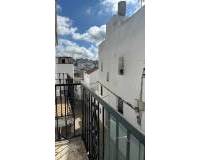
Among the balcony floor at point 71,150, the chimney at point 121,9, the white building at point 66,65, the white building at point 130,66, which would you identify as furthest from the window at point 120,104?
the white building at point 66,65

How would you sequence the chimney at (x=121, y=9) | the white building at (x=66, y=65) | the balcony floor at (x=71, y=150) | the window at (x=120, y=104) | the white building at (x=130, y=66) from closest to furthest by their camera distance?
1. the balcony floor at (x=71, y=150)
2. the white building at (x=130, y=66)
3. the window at (x=120, y=104)
4. the chimney at (x=121, y=9)
5. the white building at (x=66, y=65)

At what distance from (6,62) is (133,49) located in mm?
4404

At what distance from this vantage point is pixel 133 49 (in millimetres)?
4809

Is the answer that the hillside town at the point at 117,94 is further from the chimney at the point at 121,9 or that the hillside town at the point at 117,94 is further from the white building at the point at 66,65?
the white building at the point at 66,65

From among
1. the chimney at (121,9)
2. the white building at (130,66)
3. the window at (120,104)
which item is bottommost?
the window at (120,104)

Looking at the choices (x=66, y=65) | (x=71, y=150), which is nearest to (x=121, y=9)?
(x=66, y=65)

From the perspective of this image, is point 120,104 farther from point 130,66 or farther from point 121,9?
point 121,9

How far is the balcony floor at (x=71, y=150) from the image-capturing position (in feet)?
6.00

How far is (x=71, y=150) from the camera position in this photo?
6.35 feet
